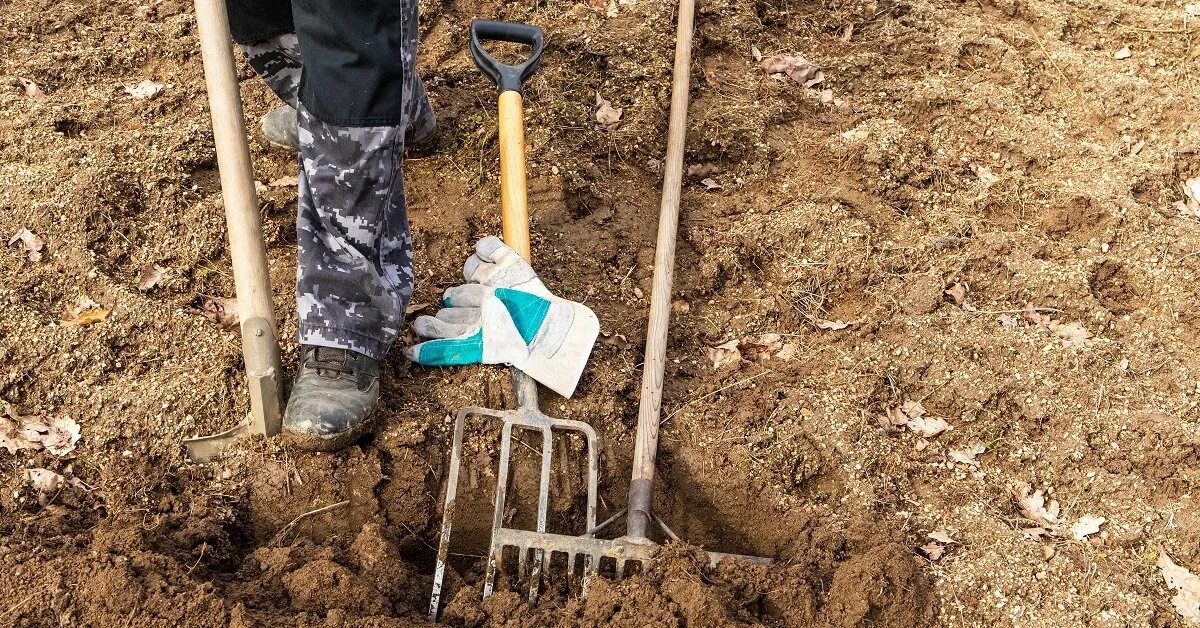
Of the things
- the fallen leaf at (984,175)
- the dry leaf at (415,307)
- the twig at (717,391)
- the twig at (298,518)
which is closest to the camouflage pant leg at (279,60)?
the dry leaf at (415,307)

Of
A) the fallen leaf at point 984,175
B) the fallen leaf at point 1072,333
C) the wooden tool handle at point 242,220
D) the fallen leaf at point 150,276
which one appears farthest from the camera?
the fallen leaf at point 984,175

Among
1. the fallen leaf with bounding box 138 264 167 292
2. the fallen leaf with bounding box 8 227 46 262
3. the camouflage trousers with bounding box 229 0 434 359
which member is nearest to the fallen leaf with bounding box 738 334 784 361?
the camouflage trousers with bounding box 229 0 434 359

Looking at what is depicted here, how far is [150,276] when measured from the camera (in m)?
3.19

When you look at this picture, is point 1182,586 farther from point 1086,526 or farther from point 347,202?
point 347,202

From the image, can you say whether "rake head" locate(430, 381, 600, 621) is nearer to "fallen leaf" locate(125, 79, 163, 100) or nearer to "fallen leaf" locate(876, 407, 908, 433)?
"fallen leaf" locate(876, 407, 908, 433)

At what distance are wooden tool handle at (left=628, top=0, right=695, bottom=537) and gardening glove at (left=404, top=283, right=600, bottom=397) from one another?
0.21 metres

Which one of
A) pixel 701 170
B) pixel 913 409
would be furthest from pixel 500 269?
pixel 913 409

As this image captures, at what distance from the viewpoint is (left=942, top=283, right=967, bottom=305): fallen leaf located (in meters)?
3.41

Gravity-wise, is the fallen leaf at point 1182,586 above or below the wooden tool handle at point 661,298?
below

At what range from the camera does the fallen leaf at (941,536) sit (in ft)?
8.88

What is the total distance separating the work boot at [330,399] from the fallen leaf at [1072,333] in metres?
2.25

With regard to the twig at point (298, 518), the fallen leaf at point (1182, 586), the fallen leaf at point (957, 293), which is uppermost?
the fallen leaf at point (957, 293)

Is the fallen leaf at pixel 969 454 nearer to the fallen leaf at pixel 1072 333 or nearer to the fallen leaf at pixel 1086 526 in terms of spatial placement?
the fallen leaf at pixel 1086 526

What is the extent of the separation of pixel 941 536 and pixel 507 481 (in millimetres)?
1227
